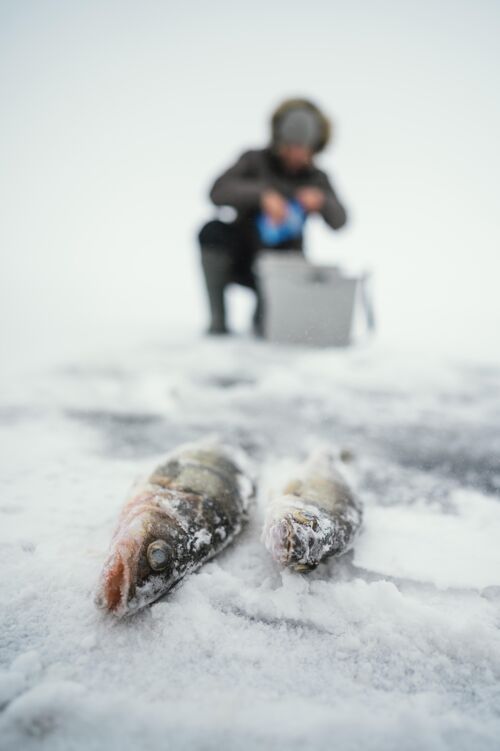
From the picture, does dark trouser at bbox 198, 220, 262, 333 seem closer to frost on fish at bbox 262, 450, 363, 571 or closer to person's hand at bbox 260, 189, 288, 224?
person's hand at bbox 260, 189, 288, 224

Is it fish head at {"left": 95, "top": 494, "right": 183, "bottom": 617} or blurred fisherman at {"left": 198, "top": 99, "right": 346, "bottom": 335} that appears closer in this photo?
fish head at {"left": 95, "top": 494, "right": 183, "bottom": 617}

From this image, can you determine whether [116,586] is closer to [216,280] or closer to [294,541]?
[294,541]

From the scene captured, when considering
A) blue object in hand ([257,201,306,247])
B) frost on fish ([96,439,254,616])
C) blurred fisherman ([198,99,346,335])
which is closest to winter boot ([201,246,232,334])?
blurred fisherman ([198,99,346,335])

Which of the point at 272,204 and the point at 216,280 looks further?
the point at 216,280

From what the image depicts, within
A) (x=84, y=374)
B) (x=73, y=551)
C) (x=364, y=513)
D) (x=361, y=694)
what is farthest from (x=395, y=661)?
(x=84, y=374)

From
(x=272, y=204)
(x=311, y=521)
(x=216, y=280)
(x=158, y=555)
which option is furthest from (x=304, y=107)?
(x=158, y=555)

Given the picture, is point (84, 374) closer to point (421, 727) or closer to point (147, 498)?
point (147, 498)

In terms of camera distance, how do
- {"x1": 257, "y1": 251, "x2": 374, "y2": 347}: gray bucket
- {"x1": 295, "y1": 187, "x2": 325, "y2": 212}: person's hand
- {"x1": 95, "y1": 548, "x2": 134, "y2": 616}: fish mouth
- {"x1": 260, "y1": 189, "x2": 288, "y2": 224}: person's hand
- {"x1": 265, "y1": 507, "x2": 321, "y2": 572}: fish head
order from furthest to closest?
{"x1": 295, "y1": 187, "x2": 325, "y2": 212}: person's hand
{"x1": 260, "y1": 189, "x2": 288, "y2": 224}: person's hand
{"x1": 257, "y1": 251, "x2": 374, "y2": 347}: gray bucket
{"x1": 265, "y1": 507, "x2": 321, "y2": 572}: fish head
{"x1": 95, "y1": 548, "x2": 134, "y2": 616}: fish mouth
